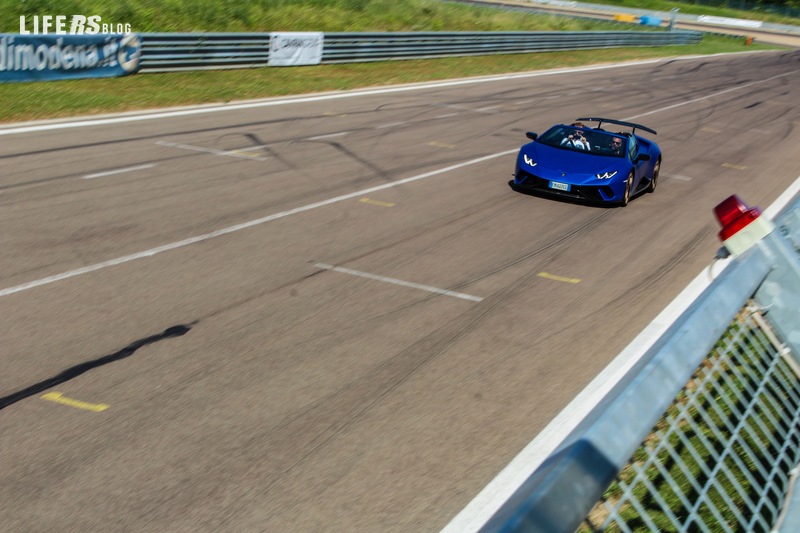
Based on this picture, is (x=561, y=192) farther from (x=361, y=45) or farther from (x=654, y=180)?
(x=361, y=45)

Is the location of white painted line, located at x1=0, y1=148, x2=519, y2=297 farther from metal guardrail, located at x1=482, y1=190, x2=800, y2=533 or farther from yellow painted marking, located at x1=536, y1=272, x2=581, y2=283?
metal guardrail, located at x1=482, y1=190, x2=800, y2=533

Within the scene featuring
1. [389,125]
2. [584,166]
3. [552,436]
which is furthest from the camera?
[389,125]

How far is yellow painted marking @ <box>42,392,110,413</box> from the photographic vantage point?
7.03m

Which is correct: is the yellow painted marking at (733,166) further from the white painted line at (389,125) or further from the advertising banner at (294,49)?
the advertising banner at (294,49)

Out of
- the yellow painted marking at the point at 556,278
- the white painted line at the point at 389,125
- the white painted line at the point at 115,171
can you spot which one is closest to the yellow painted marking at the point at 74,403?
the yellow painted marking at the point at 556,278

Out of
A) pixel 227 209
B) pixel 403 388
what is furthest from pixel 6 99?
pixel 403 388

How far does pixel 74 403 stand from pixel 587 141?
A: 1178 cm

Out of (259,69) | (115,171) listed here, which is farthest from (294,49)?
(115,171)

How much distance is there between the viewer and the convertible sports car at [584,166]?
52.3 feet

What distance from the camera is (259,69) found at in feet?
100

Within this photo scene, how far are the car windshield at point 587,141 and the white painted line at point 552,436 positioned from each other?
19.6 ft

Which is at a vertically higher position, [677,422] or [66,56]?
[677,422]

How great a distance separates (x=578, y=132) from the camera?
1709cm

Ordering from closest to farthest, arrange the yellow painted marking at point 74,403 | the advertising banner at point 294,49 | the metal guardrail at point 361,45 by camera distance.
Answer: the yellow painted marking at point 74,403, the metal guardrail at point 361,45, the advertising banner at point 294,49
